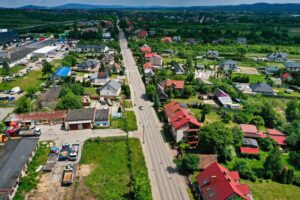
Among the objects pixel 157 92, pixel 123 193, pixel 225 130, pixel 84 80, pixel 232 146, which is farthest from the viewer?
pixel 84 80

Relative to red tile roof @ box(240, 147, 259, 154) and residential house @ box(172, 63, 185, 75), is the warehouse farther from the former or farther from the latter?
red tile roof @ box(240, 147, 259, 154)

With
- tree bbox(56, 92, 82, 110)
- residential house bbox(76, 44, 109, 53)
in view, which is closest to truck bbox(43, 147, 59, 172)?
tree bbox(56, 92, 82, 110)

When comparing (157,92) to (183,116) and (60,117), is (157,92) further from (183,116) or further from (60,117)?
(60,117)

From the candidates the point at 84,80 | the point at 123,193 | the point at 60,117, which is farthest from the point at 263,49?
the point at 123,193

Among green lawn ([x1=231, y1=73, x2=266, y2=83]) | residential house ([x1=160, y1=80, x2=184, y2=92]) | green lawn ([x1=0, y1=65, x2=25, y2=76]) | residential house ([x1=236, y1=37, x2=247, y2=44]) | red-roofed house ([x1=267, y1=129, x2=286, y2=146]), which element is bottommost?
red-roofed house ([x1=267, y1=129, x2=286, y2=146])

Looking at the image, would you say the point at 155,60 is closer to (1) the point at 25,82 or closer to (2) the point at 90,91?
(2) the point at 90,91

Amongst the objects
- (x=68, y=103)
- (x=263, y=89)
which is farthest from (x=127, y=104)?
(x=263, y=89)
